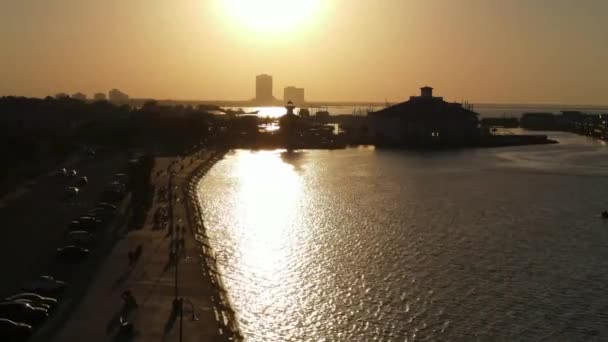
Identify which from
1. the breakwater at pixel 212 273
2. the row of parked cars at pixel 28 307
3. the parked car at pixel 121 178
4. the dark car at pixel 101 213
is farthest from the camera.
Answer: the parked car at pixel 121 178

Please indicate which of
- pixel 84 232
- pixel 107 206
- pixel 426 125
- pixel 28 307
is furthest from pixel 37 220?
pixel 426 125

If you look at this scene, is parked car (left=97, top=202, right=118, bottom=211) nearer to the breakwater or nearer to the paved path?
the breakwater

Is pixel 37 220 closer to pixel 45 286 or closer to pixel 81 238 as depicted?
pixel 81 238

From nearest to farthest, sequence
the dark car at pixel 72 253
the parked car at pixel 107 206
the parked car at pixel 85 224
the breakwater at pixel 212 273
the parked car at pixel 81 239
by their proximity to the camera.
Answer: the breakwater at pixel 212 273 < the dark car at pixel 72 253 < the parked car at pixel 81 239 < the parked car at pixel 85 224 < the parked car at pixel 107 206

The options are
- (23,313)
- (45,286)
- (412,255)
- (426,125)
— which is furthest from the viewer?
(426,125)

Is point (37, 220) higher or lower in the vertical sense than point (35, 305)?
higher

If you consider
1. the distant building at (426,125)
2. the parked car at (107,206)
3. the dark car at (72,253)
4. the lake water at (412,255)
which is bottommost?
the lake water at (412,255)

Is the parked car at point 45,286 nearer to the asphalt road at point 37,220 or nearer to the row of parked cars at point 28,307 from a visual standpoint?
the row of parked cars at point 28,307

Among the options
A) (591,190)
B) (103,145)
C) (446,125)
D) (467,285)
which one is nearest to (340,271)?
(467,285)

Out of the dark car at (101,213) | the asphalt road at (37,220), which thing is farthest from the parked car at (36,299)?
the dark car at (101,213)
